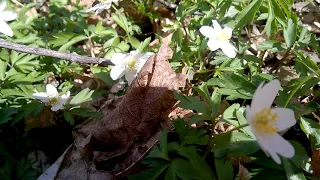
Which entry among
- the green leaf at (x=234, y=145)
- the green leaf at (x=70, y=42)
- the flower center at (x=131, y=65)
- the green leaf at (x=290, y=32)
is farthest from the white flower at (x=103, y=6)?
the green leaf at (x=234, y=145)

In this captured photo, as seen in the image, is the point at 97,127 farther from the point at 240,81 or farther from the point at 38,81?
the point at 240,81

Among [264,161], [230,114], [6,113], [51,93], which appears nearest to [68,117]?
[51,93]

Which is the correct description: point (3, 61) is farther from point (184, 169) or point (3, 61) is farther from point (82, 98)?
point (184, 169)

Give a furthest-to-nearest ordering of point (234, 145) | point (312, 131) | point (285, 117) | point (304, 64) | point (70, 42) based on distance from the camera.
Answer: point (70, 42), point (304, 64), point (312, 131), point (234, 145), point (285, 117)

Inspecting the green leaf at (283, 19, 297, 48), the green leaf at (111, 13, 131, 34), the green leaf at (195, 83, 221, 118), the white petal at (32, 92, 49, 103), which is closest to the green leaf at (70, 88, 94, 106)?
the white petal at (32, 92, 49, 103)

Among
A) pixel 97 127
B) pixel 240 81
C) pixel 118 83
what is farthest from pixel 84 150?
pixel 240 81

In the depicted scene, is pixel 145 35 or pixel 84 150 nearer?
pixel 84 150
